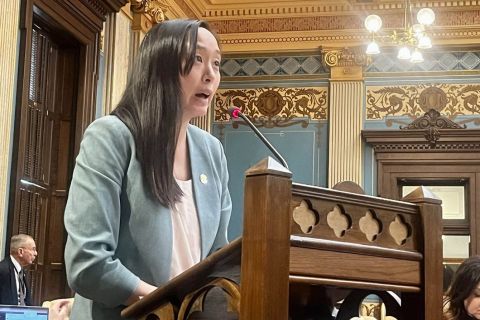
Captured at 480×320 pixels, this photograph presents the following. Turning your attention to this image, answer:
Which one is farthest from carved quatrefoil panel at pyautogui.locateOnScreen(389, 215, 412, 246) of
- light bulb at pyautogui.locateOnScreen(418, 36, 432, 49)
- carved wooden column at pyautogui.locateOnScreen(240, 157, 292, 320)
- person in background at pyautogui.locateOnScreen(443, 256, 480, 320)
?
light bulb at pyautogui.locateOnScreen(418, 36, 432, 49)

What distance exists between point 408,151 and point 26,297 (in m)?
5.12

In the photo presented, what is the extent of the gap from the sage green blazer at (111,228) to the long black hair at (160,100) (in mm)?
25

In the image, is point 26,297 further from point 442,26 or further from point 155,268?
point 442,26

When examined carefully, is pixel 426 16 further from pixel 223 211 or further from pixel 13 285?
pixel 223 211

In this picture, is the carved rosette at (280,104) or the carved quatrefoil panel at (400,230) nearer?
the carved quatrefoil panel at (400,230)

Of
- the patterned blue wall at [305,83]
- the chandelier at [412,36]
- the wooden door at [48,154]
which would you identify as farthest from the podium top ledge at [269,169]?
the patterned blue wall at [305,83]

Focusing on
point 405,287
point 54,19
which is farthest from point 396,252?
point 54,19

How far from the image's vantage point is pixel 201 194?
1661 mm

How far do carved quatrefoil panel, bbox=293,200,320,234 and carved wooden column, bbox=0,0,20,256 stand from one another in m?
4.54

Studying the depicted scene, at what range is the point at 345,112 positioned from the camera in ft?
32.0

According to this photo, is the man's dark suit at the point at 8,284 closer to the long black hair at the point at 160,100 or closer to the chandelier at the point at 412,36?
the chandelier at the point at 412,36

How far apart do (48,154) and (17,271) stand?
1175 millimetres

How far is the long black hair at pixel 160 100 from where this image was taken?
1.57 m

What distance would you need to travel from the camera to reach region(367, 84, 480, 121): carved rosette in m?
9.52
